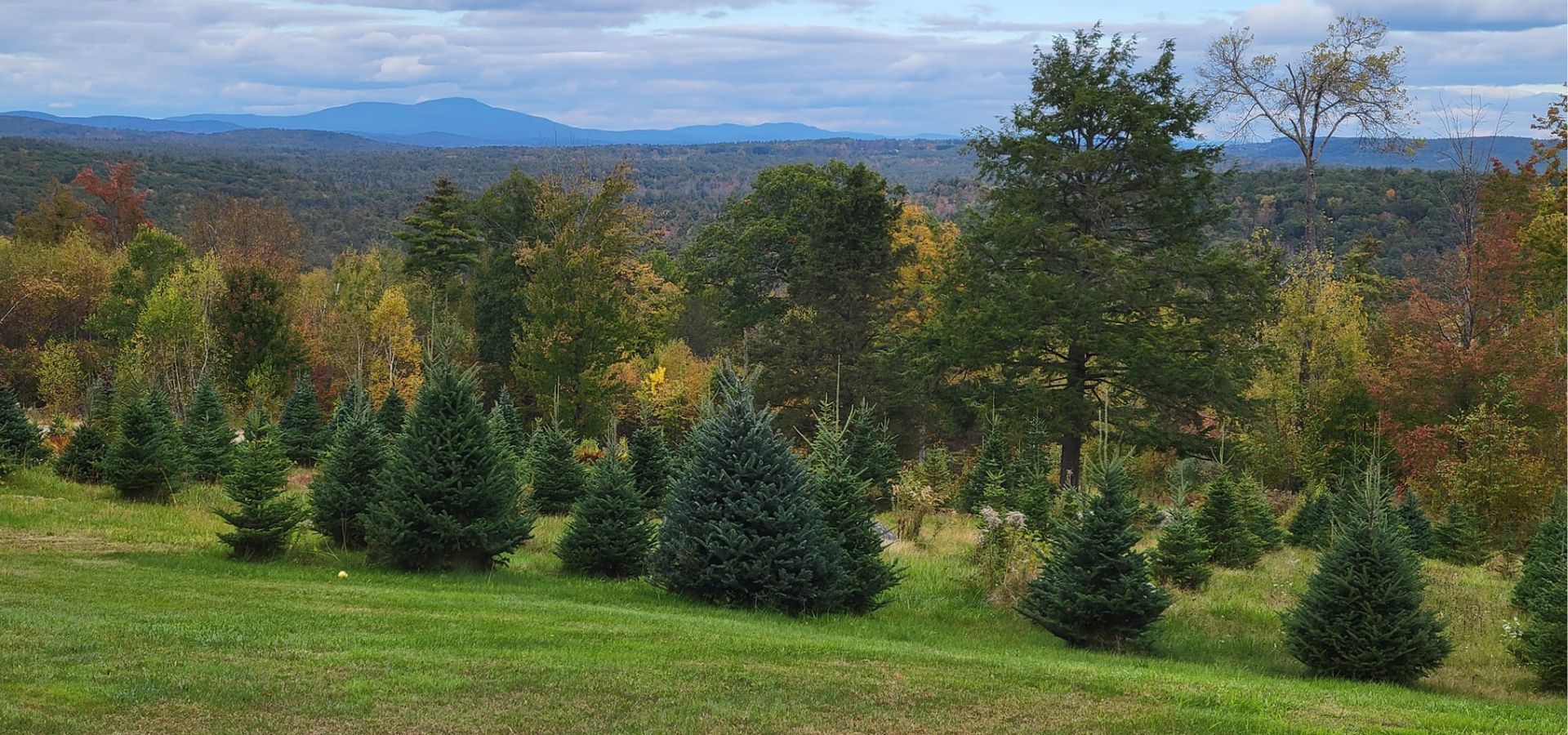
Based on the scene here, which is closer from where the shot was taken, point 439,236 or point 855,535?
point 855,535

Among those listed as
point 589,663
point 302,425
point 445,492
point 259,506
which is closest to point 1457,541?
point 445,492

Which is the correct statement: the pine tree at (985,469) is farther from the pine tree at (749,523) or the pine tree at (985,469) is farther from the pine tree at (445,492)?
the pine tree at (445,492)

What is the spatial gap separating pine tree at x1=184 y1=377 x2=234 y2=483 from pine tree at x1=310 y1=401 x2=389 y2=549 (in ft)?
26.6

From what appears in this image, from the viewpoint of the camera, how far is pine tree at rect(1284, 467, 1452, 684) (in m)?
12.6

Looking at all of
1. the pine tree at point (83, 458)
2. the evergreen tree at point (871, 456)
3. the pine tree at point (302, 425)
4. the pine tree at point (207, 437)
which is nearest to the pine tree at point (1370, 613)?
the evergreen tree at point (871, 456)

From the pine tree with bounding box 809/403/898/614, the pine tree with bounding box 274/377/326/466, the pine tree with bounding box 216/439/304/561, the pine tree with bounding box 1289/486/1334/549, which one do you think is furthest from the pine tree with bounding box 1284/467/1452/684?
the pine tree with bounding box 274/377/326/466

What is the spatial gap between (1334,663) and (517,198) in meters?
42.8

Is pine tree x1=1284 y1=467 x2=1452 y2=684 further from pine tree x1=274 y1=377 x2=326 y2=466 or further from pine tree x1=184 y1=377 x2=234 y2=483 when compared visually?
pine tree x1=274 y1=377 x2=326 y2=466

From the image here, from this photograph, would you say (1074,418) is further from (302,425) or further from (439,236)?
(439,236)

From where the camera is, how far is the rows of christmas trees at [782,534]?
42.1 feet

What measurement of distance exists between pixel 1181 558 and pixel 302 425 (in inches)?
931

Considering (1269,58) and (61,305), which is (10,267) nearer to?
(61,305)

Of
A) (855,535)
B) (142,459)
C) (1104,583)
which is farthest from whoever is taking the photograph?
(142,459)

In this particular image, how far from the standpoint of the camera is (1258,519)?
74.0 feet
